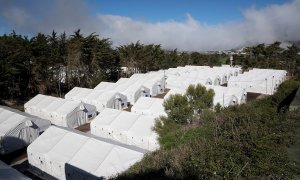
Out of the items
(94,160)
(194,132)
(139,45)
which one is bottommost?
(94,160)

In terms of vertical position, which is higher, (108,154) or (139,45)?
(139,45)

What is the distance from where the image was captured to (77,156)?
38.5ft

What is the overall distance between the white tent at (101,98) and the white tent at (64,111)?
2.04 metres

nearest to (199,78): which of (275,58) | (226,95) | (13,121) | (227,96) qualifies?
(226,95)

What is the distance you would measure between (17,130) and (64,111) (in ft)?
14.7

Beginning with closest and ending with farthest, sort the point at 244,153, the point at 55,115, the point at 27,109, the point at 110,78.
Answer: the point at 244,153 < the point at 55,115 < the point at 27,109 < the point at 110,78

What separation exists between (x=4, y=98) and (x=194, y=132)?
2834cm

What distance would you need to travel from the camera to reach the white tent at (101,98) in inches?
941

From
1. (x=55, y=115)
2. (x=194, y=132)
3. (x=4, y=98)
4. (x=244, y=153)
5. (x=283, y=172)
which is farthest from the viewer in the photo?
(x=4, y=98)

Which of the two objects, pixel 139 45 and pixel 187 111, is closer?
pixel 187 111

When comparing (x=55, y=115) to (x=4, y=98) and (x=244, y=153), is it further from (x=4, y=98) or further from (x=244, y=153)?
(x=244, y=153)

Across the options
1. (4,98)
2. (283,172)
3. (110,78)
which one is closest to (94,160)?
(283,172)

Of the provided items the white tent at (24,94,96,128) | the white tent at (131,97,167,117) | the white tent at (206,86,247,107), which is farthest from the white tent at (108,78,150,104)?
the white tent at (206,86,247,107)

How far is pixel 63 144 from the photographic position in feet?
42.5
